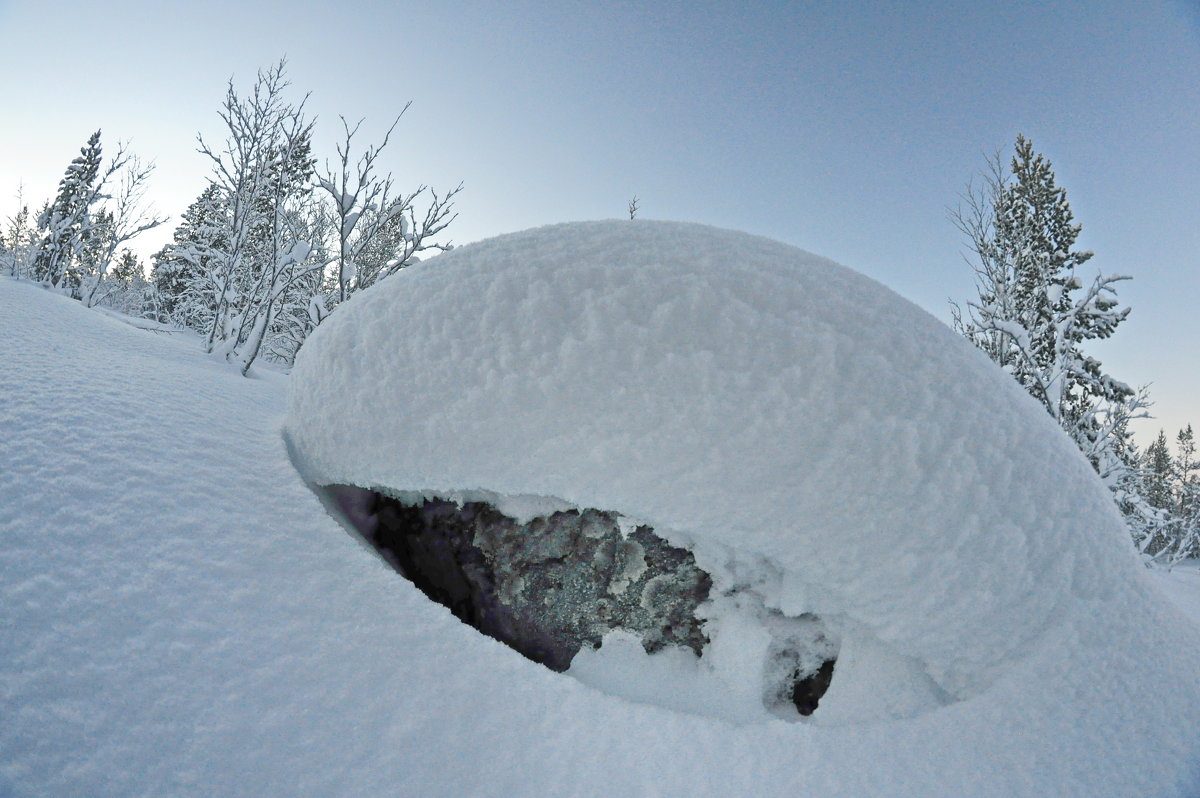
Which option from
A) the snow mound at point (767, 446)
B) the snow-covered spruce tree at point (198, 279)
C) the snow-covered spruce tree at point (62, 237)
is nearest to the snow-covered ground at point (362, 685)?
the snow mound at point (767, 446)

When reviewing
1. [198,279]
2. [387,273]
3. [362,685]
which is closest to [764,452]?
[362,685]

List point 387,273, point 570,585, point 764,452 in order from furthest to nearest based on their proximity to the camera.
A: point 387,273 → point 570,585 → point 764,452

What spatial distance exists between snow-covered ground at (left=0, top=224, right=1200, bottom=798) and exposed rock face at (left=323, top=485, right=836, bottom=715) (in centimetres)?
15

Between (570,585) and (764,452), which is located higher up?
(764,452)

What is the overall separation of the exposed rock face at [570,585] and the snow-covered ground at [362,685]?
148mm

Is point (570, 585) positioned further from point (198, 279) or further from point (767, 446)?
point (198, 279)

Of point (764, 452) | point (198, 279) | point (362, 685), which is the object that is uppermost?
point (198, 279)

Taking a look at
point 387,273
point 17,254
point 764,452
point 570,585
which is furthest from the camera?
point 17,254

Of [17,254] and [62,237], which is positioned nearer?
[62,237]

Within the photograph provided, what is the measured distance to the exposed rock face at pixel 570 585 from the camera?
125cm

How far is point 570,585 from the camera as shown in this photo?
4.64 ft

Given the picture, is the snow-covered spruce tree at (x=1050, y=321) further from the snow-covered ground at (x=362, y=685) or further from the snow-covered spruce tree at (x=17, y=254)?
the snow-covered spruce tree at (x=17, y=254)

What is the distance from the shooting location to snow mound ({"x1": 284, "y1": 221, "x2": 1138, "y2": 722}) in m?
1.12

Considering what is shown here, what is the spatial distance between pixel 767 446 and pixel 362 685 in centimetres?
93
